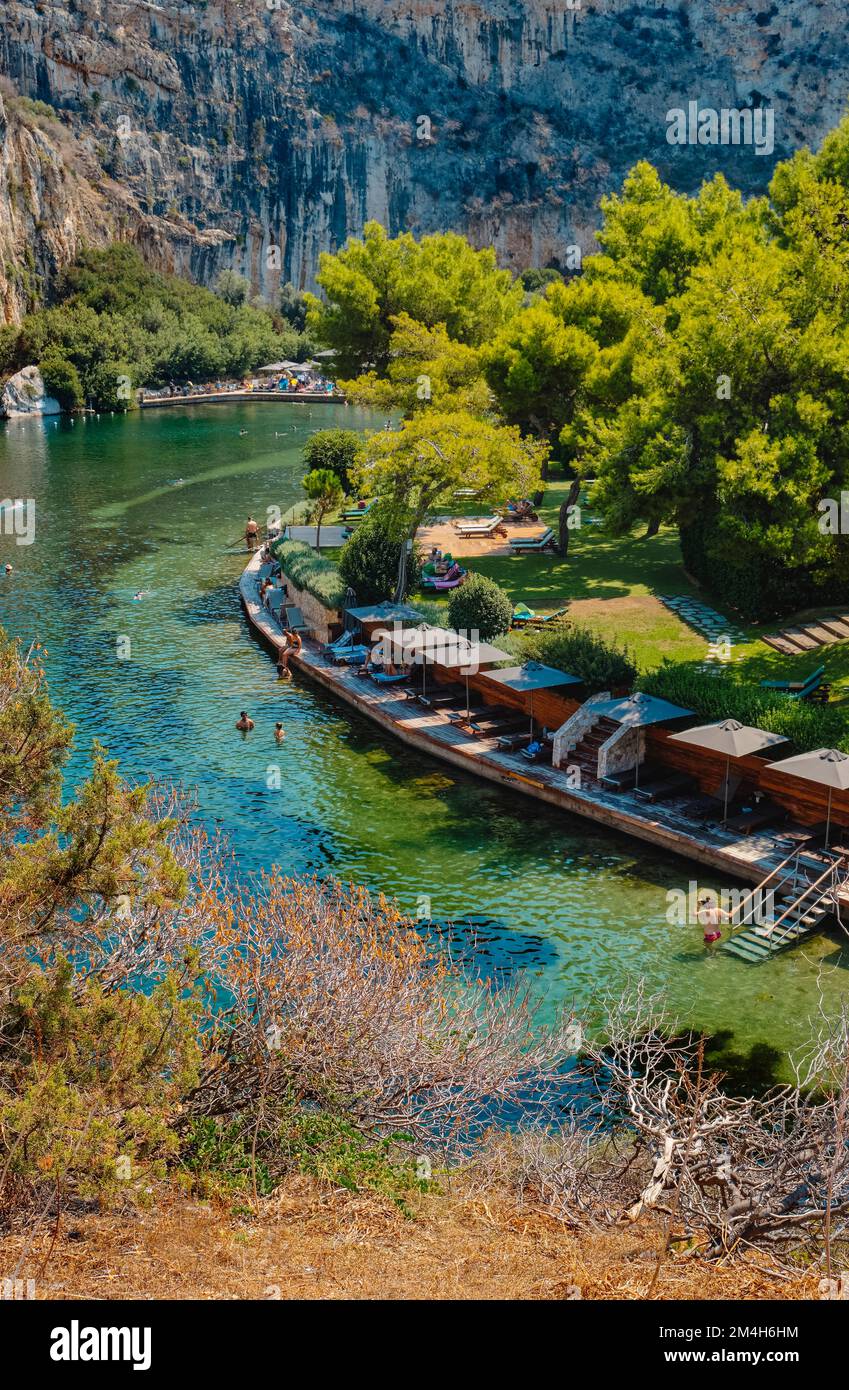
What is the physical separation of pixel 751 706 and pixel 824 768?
3.52 metres

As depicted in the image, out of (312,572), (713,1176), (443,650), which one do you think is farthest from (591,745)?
(713,1176)

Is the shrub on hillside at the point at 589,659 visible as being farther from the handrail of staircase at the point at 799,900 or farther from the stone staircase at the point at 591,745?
the handrail of staircase at the point at 799,900

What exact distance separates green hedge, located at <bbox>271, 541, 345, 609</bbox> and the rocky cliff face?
359 feet

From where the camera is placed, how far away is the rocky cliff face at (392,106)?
472 ft

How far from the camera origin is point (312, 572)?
3969 centimetres

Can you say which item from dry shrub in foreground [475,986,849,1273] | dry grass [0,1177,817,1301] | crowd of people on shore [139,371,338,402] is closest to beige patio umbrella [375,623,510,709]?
dry shrub in foreground [475,986,849,1273]

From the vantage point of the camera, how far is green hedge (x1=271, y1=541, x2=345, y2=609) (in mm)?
37719

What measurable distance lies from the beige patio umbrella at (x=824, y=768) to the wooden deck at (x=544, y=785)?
163 cm

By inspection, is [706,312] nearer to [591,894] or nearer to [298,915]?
[591,894]

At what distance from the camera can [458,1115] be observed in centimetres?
1441

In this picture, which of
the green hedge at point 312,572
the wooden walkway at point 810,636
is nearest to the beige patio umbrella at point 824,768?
the wooden walkway at point 810,636

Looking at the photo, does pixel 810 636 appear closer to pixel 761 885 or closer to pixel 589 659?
pixel 589 659

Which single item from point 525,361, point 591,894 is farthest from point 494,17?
point 591,894

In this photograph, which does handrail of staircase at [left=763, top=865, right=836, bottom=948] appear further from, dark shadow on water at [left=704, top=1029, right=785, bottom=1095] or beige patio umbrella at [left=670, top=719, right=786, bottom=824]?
beige patio umbrella at [left=670, top=719, right=786, bottom=824]
